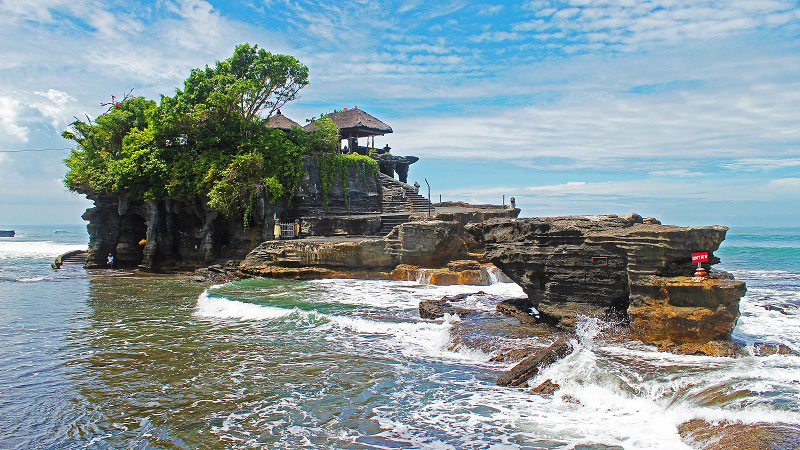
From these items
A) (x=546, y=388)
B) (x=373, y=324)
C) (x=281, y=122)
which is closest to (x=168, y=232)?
(x=281, y=122)

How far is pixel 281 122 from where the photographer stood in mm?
34344

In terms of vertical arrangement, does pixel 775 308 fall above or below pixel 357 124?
below

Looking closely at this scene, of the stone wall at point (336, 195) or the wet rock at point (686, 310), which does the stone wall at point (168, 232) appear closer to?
the stone wall at point (336, 195)

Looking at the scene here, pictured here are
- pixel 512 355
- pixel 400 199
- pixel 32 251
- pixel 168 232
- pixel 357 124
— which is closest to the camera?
pixel 512 355

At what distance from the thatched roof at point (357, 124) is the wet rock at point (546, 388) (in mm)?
29029

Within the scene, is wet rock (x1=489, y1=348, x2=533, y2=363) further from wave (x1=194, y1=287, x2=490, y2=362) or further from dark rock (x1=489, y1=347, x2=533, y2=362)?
wave (x1=194, y1=287, x2=490, y2=362)

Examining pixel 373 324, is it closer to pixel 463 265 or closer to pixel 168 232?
pixel 463 265

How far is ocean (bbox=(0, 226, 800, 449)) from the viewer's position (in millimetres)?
7219

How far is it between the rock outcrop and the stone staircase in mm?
17610

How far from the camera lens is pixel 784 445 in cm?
621

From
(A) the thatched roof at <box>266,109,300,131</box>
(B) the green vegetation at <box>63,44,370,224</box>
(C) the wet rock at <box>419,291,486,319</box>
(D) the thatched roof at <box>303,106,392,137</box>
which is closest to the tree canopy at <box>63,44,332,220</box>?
(B) the green vegetation at <box>63,44,370,224</box>

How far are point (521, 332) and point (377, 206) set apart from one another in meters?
21.9

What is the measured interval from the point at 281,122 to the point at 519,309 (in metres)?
24.4

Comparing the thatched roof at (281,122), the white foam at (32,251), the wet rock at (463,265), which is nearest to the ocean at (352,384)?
the wet rock at (463,265)
